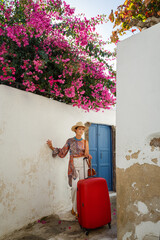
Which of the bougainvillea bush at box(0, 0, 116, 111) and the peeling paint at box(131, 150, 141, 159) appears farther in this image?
the bougainvillea bush at box(0, 0, 116, 111)

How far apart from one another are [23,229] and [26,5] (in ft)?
14.2

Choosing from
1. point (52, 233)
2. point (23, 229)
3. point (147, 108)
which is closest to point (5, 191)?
point (23, 229)

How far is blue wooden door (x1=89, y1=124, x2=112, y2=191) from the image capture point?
6.63 m

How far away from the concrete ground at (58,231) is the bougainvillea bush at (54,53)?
244 centimetres

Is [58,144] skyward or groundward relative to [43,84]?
groundward

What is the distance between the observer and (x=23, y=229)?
12.7 ft

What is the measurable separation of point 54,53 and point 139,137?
320 cm

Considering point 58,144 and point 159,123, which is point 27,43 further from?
point 159,123

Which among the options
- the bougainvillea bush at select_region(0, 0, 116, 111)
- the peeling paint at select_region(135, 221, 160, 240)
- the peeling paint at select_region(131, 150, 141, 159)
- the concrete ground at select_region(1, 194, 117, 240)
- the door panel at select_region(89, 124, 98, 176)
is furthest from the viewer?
the door panel at select_region(89, 124, 98, 176)

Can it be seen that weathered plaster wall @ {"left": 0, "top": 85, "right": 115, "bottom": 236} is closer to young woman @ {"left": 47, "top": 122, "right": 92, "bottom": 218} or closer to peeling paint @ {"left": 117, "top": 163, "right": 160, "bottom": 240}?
young woman @ {"left": 47, "top": 122, "right": 92, "bottom": 218}

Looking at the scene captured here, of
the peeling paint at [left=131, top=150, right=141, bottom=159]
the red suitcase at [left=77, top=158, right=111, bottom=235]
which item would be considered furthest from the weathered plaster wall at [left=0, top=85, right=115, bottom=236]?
the peeling paint at [left=131, top=150, right=141, bottom=159]

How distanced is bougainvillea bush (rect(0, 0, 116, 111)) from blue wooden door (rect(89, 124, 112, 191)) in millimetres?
1165

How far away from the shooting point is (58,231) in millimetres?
3873

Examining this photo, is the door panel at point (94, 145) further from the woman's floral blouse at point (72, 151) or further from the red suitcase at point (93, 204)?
the red suitcase at point (93, 204)
